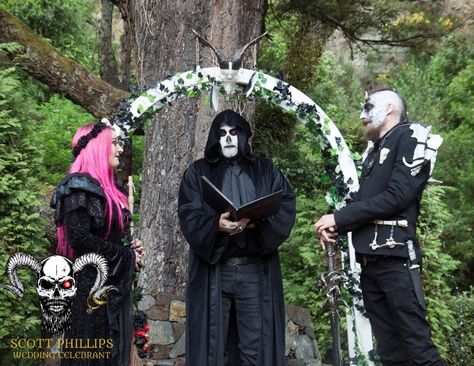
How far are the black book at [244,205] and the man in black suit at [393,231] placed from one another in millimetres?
366

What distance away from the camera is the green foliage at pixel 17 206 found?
446 cm

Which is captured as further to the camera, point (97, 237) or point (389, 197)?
point (389, 197)

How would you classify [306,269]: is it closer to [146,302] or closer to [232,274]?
[146,302]

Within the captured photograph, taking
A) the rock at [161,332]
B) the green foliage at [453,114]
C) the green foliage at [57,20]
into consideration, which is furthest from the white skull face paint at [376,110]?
the green foliage at [57,20]

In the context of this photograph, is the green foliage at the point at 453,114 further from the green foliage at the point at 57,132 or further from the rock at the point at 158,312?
the green foliage at the point at 57,132

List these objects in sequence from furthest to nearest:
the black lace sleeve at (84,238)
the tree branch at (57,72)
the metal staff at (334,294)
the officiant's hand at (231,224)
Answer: the tree branch at (57,72), the metal staff at (334,294), the officiant's hand at (231,224), the black lace sleeve at (84,238)

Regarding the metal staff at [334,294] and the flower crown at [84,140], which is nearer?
the flower crown at [84,140]

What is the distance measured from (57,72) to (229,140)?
3.57 meters

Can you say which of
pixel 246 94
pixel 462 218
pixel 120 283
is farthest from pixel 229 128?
pixel 462 218

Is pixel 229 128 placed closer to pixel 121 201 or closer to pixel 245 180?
pixel 245 180

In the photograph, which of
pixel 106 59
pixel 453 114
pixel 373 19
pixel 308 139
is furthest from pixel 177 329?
pixel 453 114

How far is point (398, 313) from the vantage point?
3410 mm

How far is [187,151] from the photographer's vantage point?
20.2ft

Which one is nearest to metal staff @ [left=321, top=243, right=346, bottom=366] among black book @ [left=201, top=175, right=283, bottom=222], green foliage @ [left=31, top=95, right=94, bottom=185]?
black book @ [left=201, top=175, right=283, bottom=222]
